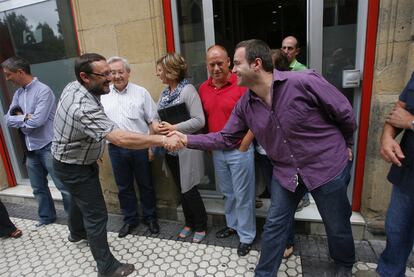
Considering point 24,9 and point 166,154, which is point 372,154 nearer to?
point 166,154

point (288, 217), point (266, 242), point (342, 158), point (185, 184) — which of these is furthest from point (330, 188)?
point (185, 184)

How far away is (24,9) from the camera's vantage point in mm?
4023

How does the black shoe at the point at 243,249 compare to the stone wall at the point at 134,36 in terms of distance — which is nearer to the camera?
the black shoe at the point at 243,249

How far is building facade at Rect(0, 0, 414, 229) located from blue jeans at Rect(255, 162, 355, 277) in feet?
2.86

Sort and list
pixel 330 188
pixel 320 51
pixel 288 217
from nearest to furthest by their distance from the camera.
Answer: pixel 330 188 < pixel 288 217 < pixel 320 51

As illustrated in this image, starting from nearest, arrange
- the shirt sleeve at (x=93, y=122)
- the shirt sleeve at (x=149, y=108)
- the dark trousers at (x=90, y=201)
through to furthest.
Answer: the shirt sleeve at (x=93, y=122) < the dark trousers at (x=90, y=201) < the shirt sleeve at (x=149, y=108)

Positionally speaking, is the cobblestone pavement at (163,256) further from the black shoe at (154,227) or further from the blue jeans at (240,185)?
the blue jeans at (240,185)

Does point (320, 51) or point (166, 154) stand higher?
point (320, 51)

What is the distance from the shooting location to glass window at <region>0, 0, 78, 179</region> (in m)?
3.85

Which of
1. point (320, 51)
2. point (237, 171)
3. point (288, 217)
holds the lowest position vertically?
point (288, 217)

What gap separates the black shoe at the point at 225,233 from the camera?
10.1 feet

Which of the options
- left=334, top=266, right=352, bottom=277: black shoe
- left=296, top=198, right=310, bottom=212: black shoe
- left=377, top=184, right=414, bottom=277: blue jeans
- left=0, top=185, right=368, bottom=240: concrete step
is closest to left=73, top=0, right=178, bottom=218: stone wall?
left=0, top=185, right=368, bottom=240: concrete step

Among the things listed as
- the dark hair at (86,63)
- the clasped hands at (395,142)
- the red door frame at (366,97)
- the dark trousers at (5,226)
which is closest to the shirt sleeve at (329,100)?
the clasped hands at (395,142)

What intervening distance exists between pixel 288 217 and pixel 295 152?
532 millimetres
